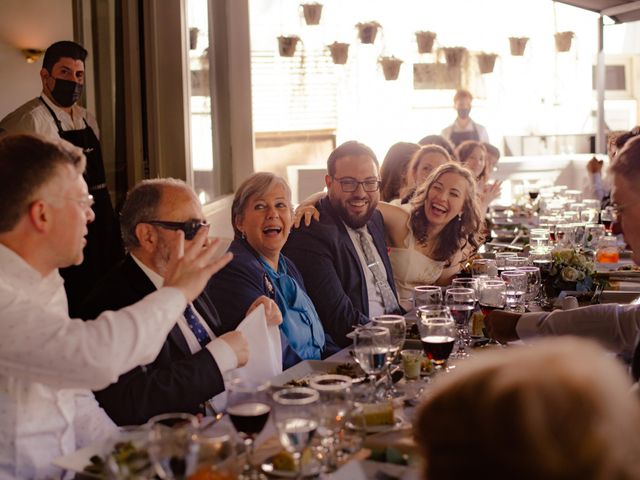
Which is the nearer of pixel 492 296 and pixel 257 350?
pixel 257 350

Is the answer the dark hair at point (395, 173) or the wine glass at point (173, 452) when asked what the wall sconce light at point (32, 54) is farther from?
the wine glass at point (173, 452)

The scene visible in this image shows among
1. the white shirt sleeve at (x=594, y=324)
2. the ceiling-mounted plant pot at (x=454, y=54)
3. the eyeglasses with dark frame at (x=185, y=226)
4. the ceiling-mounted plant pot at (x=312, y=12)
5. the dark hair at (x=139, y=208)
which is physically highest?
the ceiling-mounted plant pot at (x=312, y=12)

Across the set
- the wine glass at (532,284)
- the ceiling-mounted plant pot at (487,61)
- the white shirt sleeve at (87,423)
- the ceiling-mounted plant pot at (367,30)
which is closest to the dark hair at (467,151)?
the ceiling-mounted plant pot at (367,30)

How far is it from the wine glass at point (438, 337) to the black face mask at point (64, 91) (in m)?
2.89

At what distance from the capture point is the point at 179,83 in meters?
5.83

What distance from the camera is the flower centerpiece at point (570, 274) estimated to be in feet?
12.2

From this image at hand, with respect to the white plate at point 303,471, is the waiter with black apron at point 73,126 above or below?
above

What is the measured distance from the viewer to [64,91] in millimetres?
4672

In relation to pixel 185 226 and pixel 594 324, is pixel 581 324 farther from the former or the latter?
pixel 185 226

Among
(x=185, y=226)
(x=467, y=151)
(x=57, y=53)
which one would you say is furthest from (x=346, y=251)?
(x=467, y=151)

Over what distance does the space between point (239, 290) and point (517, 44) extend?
8.47 meters

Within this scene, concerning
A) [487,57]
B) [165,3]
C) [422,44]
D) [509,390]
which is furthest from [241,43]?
[509,390]

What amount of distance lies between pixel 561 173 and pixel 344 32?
3331 mm

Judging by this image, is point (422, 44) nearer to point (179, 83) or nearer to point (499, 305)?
point (179, 83)
